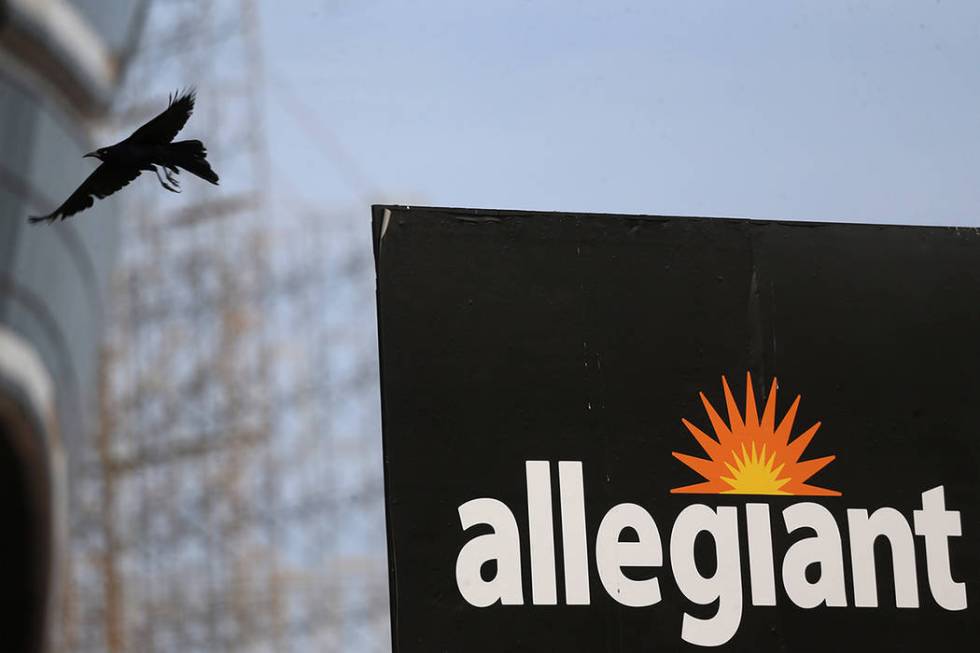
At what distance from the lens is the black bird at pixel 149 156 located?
6539mm

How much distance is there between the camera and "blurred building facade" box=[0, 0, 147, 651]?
18328mm

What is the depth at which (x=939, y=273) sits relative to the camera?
7.95 meters

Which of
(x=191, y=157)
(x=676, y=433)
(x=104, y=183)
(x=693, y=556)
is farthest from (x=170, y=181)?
(x=693, y=556)

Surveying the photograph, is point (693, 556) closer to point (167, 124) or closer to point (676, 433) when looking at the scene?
point (676, 433)

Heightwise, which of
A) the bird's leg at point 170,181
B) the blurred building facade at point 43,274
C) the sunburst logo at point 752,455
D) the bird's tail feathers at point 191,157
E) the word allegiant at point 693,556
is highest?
the blurred building facade at point 43,274

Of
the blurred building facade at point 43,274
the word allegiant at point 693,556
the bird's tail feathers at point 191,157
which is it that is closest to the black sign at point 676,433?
the word allegiant at point 693,556

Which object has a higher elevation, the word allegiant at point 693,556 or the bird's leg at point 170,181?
the bird's leg at point 170,181

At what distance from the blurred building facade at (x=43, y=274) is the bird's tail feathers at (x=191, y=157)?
11.8 metres

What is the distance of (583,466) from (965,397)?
1.87 m

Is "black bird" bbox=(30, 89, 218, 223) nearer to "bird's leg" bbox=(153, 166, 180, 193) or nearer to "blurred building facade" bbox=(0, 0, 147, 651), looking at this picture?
"bird's leg" bbox=(153, 166, 180, 193)

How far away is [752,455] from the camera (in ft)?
24.6

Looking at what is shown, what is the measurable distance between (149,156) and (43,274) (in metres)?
13.3

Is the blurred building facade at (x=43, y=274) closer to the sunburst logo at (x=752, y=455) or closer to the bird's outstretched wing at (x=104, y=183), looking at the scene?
the bird's outstretched wing at (x=104, y=183)

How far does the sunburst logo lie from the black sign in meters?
0.01
